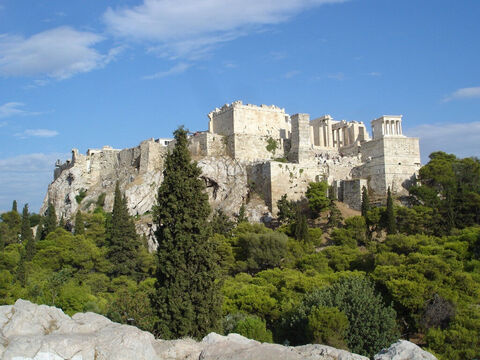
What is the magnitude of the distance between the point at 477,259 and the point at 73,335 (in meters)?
29.8

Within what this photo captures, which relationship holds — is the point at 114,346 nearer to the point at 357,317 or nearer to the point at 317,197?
the point at 357,317

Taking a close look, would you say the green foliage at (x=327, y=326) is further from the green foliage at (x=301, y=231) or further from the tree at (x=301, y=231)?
the tree at (x=301, y=231)

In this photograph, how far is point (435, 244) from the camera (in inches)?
1391

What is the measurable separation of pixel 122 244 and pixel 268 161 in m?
16.4

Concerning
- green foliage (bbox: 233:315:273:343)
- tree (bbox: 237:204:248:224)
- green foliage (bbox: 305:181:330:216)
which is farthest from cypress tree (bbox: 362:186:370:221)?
green foliage (bbox: 233:315:273:343)

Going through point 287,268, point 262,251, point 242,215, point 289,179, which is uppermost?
point 289,179

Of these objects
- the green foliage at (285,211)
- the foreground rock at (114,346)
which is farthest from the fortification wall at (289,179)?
the foreground rock at (114,346)

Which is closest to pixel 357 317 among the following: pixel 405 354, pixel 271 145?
pixel 405 354

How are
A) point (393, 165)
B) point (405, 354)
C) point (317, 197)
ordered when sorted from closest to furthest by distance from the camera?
point (405, 354) < point (317, 197) < point (393, 165)

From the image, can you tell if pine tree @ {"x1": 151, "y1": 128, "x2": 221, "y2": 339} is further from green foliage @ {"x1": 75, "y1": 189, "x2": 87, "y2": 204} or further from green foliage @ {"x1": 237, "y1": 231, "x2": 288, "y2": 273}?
green foliage @ {"x1": 75, "y1": 189, "x2": 87, "y2": 204}

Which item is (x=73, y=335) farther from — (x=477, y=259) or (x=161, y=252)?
(x=477, y=259)

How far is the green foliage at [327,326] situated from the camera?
827 inches

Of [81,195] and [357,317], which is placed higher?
[81,195]

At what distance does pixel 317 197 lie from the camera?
153 feet
